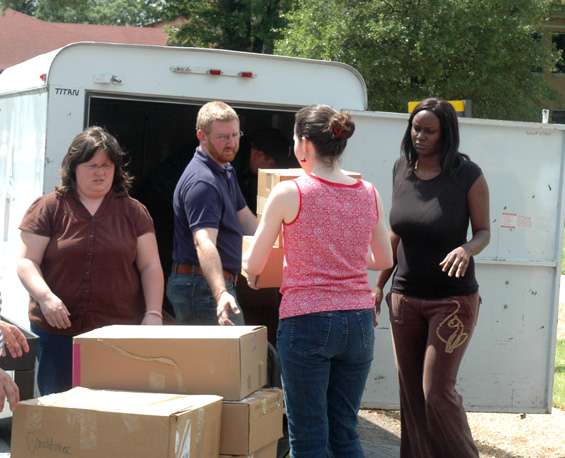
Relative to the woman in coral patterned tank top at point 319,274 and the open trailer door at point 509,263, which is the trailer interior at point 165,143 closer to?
the open trailer door at point 509,263

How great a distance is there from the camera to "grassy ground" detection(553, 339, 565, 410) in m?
6.94

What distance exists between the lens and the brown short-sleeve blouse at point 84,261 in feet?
12.6

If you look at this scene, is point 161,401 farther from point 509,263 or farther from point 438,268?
point 509,263

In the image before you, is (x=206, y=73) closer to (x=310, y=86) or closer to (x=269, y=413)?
(x=310, y=86)

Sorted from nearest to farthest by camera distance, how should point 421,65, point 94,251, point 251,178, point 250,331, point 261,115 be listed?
1. point 250,331
2. point 94,251
3. point 251,178
4. point 261,115
5. point 421,65

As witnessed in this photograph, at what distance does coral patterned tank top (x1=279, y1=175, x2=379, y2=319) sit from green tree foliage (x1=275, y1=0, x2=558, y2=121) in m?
13.5

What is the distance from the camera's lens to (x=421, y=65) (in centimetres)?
1667

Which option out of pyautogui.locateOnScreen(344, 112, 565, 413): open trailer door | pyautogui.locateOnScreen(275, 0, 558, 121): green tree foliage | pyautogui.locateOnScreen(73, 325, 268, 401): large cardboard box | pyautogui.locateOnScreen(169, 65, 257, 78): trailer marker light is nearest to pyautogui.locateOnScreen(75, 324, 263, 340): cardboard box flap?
pyautogui.locateOnScreen(73, 325, 268, 401): large cardboard box

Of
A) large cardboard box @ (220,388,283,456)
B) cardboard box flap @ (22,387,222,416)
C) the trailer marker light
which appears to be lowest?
large cardboard box @ (220,388,283,456)

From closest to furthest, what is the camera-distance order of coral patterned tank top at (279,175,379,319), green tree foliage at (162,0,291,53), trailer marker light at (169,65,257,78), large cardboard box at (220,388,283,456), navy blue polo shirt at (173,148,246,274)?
1. large cardboard box at (220,388,283,456)
2. coral patterned tank top at (279,175,379,319)
3. navy blue polo shirt at (173,148,246,274)
4. trailer marker light at (169,65,257,78)
5. green tree foliage at (162,0,291,53)

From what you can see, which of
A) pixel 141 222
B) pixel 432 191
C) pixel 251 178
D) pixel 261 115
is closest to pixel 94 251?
pixel 141 222

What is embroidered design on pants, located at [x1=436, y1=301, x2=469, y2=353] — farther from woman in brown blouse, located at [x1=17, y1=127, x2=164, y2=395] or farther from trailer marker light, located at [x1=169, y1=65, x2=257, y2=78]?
trailer marker light, located at [x1=169, y1=65, x2=257, y2=78]

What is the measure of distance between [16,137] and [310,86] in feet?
6.80

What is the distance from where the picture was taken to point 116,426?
2.78m
